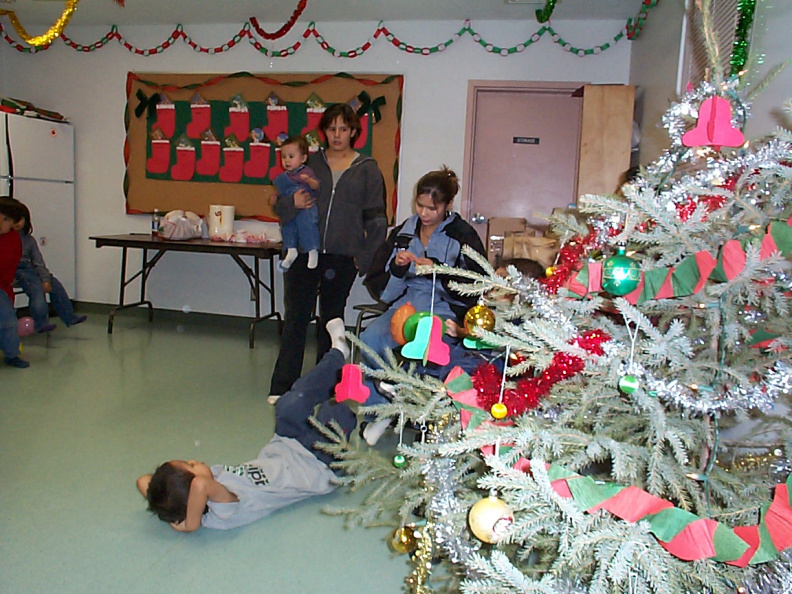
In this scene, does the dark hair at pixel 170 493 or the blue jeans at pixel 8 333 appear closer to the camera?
the dark hair at pixel 170 493

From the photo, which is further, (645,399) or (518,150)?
(518,150)

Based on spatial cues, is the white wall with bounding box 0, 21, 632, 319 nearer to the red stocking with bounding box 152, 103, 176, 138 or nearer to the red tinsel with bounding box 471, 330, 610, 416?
the red stocking with bounding box 152, 103, 176, 138

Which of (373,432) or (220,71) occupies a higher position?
(220,71)

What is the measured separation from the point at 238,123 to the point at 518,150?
221cm

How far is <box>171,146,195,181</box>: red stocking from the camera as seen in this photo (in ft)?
16.5

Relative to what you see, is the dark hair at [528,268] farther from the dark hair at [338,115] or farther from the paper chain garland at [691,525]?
the paper chain garland at [691,525]

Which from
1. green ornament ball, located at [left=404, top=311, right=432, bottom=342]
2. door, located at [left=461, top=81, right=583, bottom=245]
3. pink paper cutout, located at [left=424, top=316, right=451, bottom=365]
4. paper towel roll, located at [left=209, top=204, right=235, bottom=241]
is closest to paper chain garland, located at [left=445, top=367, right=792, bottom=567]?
pink paper cutout, located at [left=424, top=316, right=451, bottom=365]

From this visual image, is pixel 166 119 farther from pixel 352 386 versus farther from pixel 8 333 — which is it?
pixel 352 386

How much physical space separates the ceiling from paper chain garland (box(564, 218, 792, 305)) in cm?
355

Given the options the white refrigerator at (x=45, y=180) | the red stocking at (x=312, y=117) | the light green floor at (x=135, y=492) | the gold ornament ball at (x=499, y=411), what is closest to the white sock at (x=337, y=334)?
the light green floor at (x=135, y=492)

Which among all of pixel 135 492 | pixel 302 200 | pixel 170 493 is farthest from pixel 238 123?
pixel 170 493

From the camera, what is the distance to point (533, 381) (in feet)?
3.79

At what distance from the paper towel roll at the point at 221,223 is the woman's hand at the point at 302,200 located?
182 cm

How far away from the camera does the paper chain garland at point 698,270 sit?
0.93 metres
